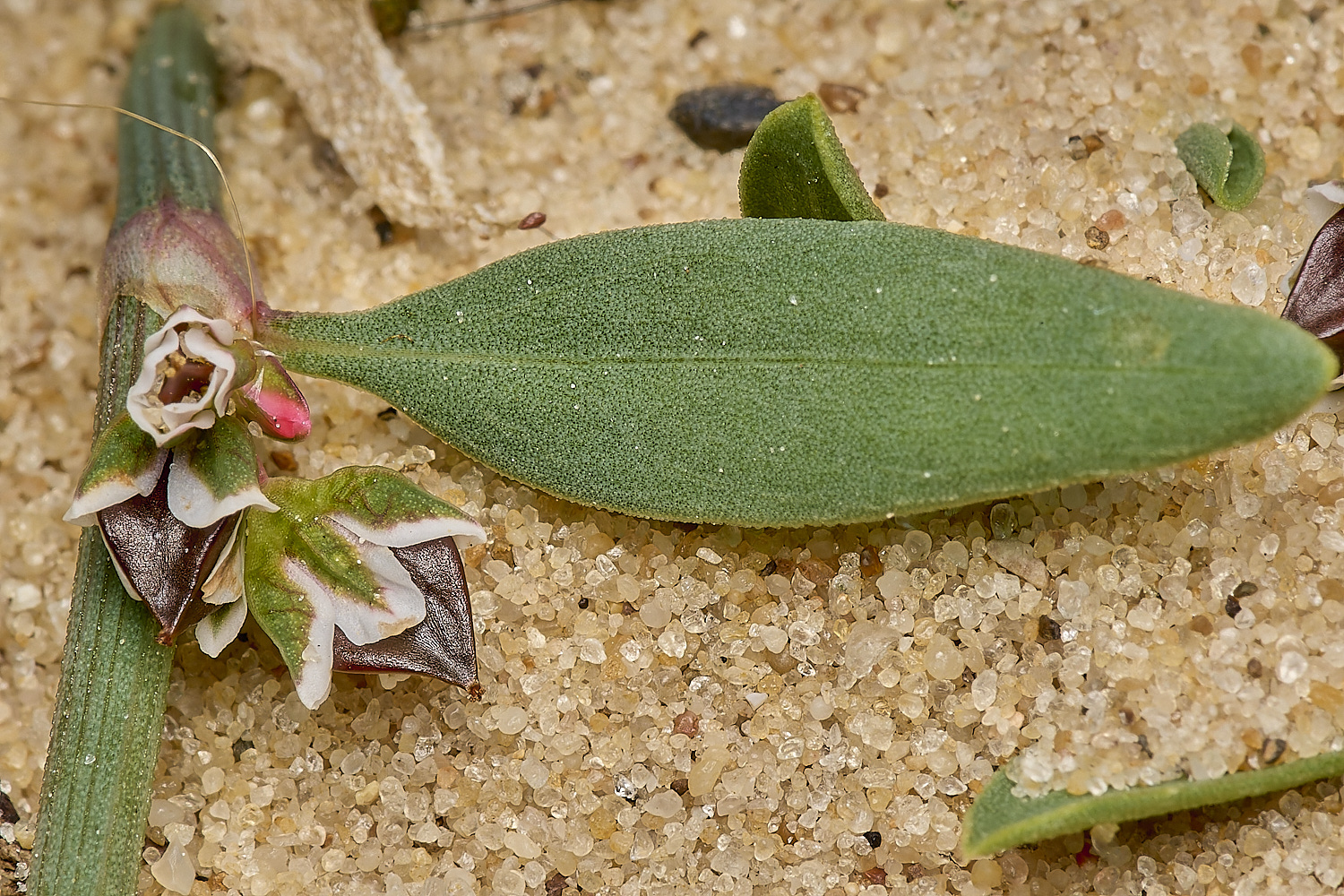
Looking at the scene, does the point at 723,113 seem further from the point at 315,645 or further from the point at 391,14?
the point at 315,645

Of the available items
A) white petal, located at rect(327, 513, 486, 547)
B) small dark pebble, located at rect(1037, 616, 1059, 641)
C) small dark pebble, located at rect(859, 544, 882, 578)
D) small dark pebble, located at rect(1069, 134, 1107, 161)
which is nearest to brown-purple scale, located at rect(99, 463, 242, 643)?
white petal, located at rect(327, 513, 486, 547)

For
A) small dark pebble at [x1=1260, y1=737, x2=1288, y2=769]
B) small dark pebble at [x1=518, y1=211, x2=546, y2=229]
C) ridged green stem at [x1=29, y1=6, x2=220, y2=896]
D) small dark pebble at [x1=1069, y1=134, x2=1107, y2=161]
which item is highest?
small dark pebble at [x1=1069, y1=134, x2=1107, y2=161]

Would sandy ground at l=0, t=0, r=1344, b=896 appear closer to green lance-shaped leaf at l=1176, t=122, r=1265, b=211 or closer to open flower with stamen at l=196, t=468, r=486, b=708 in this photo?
green lance-shaped leaf at l=1176, t=122, r=1265, b=211

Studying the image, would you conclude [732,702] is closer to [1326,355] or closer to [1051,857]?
[1051,857]

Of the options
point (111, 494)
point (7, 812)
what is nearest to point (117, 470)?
point (111, 494)

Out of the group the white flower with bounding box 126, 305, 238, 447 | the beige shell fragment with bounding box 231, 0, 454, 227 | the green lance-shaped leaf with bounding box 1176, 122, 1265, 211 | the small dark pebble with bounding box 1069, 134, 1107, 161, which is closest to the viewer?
the white flower with bounding box 126, 305, 238, 447

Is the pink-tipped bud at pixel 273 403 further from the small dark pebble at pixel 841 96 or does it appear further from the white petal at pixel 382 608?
the small dark pebble at pixel 841 96

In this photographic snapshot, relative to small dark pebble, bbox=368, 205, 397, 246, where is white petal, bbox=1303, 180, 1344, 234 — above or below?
above
